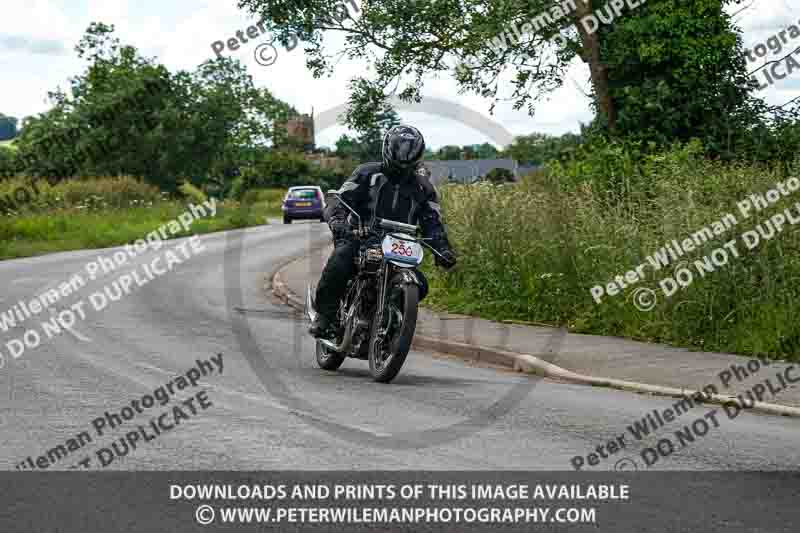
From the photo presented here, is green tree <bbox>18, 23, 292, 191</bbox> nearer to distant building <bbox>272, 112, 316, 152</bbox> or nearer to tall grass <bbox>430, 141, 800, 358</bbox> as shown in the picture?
distant building <bbox>272, 112, 316, 152</bbox>

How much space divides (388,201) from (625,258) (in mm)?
5314

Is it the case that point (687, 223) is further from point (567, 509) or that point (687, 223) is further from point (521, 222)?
point (567, 509)

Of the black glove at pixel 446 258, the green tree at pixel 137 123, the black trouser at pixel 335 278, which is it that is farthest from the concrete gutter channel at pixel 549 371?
the green tree at pixel 137 123

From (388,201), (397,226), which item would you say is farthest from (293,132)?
(397,226)

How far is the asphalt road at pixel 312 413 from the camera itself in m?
7.46

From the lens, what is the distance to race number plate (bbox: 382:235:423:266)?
10234 mm

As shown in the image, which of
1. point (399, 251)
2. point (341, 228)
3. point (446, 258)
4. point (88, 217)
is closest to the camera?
point (399, 251)

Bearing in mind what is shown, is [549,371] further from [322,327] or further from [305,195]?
[305,195]

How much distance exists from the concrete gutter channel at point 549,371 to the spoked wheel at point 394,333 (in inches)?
73.2

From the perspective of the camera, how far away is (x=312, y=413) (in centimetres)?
909

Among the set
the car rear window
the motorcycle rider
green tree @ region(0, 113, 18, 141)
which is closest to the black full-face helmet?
the motorcycle rider

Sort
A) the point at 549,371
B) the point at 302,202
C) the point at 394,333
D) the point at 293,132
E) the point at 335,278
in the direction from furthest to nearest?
the point at 293,132, the point at 302,202, the point at 549,371, the point at 335,278, the point at 394,333

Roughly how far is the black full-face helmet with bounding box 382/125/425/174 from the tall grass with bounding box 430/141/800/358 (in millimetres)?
4324

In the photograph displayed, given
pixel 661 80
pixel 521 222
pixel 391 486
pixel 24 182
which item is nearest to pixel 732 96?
pixel 661 80
